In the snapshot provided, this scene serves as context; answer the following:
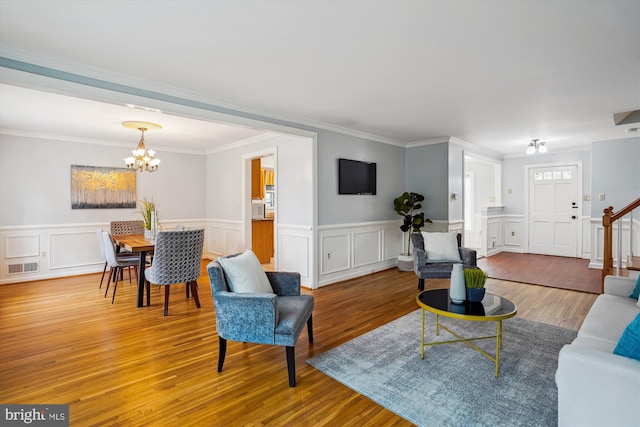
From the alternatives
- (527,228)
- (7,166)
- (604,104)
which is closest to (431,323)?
(604,104)

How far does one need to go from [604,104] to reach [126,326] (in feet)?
19.3

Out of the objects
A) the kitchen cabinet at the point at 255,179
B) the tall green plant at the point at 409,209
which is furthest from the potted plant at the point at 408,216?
the kitchen cabinet at the point at 255,179

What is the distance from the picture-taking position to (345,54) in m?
2.58

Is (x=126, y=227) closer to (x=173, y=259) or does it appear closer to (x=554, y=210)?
(x=173, y=259)

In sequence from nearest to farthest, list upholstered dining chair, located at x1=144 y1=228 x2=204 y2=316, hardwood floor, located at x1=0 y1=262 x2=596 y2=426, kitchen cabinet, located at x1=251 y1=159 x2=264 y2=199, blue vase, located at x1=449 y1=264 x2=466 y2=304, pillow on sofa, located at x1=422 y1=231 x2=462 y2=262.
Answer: hardwood floor, located at x1=0 y1=262 x2=596 y2=426
blue vase, located at x1=449 y1=264 x2=466 y2=304
upholstered dining chair, located at x1=144 y1=228 x2=204 y2=316
pillow on sofa, located at x1=422 y1=231 x2=462 y2=262
kitchen cabinet, located at x1=251 y1=159 x2=264 y2=199

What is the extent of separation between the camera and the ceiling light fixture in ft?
19.5

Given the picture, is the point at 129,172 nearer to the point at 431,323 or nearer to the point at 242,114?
the point at 242,114

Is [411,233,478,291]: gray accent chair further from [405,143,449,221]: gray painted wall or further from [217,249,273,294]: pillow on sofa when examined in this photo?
[217,249,273,294]: pillow on sofa

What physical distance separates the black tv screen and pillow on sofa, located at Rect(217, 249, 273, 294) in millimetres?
2766

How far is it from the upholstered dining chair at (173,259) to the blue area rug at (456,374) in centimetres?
198

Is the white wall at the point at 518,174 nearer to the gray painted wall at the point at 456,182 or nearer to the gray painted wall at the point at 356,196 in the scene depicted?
the gray painted wall at the point at 456,182

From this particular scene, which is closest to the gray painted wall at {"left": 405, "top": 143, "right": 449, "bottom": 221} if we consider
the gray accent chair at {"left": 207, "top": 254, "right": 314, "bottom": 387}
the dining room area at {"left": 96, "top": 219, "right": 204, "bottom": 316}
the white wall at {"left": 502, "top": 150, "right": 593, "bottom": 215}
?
the white wall at {"left": 502, "top": 150, "right": 593, "bottom": 215}

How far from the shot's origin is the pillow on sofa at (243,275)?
246 cm

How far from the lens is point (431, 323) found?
335 centimetres
